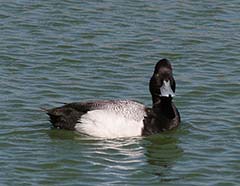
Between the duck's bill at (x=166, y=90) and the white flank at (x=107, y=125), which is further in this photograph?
the duck's bill at (x=166, y=90)

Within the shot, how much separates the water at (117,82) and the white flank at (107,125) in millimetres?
148

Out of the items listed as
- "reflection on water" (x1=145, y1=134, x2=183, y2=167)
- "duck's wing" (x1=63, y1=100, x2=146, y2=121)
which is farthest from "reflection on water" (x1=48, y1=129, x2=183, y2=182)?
"duck's wing" (x1=63, y1=100, x2=146, y2=121)

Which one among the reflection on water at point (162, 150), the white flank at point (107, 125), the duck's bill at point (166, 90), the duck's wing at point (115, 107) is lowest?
the reflection on water at point (162, 150)

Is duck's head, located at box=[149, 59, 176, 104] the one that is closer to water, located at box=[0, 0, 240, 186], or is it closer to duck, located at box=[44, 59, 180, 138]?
duck, located at box=[44, 59, 180, 138]

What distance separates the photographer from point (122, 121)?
1402 cm

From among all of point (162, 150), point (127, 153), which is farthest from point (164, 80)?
point (127, 153)

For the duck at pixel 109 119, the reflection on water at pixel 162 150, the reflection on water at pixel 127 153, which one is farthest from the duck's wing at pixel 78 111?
the reflection on water at pixel 162 150

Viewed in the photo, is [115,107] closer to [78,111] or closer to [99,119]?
[99,119]

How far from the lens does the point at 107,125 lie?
14.0 meters

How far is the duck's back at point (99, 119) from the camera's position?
14.0 meters

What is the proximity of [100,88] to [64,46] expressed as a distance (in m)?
2.10

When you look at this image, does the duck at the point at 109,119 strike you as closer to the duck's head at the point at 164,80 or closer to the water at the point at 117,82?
Answer: the water at the point at 117,82

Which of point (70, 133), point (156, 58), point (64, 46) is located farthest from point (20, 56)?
point (70, 133)

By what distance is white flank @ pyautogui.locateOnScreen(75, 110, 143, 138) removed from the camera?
14.0 meters
